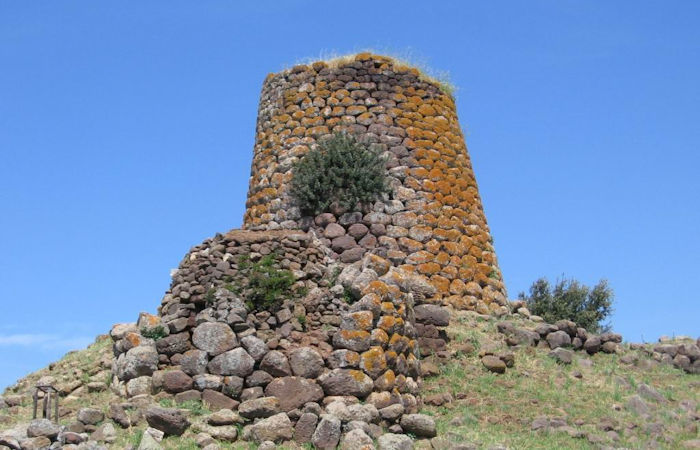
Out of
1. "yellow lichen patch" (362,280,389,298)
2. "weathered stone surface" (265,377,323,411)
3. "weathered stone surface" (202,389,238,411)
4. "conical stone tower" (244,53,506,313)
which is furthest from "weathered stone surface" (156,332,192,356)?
"conical stone tower" (244,53,506,313)

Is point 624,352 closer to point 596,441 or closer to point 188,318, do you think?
point 596,441

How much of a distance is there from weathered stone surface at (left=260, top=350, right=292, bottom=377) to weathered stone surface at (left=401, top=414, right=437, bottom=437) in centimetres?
147

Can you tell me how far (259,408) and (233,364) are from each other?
79 centimetres

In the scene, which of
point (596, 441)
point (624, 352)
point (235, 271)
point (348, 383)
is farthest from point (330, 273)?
point (624, 352)

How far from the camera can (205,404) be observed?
36.1ft

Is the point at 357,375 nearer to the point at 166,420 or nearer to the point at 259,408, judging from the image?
the point at 259,408

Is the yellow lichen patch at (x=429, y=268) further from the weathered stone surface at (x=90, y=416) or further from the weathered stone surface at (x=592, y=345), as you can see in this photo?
the weathered stone surface at (x=90, y=416)

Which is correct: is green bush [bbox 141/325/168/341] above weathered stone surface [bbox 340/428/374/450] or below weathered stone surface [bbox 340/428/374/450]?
above

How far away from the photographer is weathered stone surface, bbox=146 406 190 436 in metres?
10.3

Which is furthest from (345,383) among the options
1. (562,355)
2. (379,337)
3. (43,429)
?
(562,355)

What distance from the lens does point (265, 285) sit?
12016 millimetres

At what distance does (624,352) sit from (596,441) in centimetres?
371

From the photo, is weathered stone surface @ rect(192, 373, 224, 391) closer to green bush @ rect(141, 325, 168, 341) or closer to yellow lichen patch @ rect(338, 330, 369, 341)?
green bush @ rect(141, 325, 168, 341)

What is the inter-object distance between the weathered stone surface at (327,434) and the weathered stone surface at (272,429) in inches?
12.0
